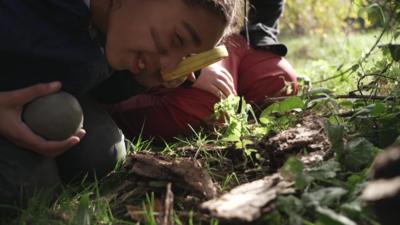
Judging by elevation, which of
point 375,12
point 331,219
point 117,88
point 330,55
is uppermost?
point 375,12

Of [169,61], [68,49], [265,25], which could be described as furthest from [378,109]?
[265,25]

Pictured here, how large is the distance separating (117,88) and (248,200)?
93 centimetres

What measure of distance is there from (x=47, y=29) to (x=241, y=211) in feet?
2.52

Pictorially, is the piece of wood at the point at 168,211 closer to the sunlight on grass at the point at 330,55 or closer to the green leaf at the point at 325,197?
the green leaf at the point at 325,197

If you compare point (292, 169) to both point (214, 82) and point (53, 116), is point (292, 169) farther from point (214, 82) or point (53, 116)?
point (214, 82)

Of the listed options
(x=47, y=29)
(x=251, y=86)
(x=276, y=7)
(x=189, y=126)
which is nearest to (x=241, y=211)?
(x=47, y=29)

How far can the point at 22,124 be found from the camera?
4.83ft

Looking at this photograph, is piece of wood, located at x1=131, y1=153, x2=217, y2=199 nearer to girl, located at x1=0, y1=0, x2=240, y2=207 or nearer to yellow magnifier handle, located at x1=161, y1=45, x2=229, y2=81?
girl, located at x1=0, y1=0, x2=240, y2=207

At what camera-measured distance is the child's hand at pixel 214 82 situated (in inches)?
84.7

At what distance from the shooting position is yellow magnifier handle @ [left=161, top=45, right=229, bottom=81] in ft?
5.59

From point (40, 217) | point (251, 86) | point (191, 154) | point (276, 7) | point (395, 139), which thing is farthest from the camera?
point (276, 7)

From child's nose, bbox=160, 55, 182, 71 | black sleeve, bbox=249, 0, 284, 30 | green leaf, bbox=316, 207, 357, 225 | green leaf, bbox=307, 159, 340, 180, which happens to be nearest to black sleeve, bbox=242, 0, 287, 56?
black sleeve, bbox=249, 0, 284, 30

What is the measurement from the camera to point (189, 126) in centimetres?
202

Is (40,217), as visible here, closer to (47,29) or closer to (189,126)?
(47,29)
